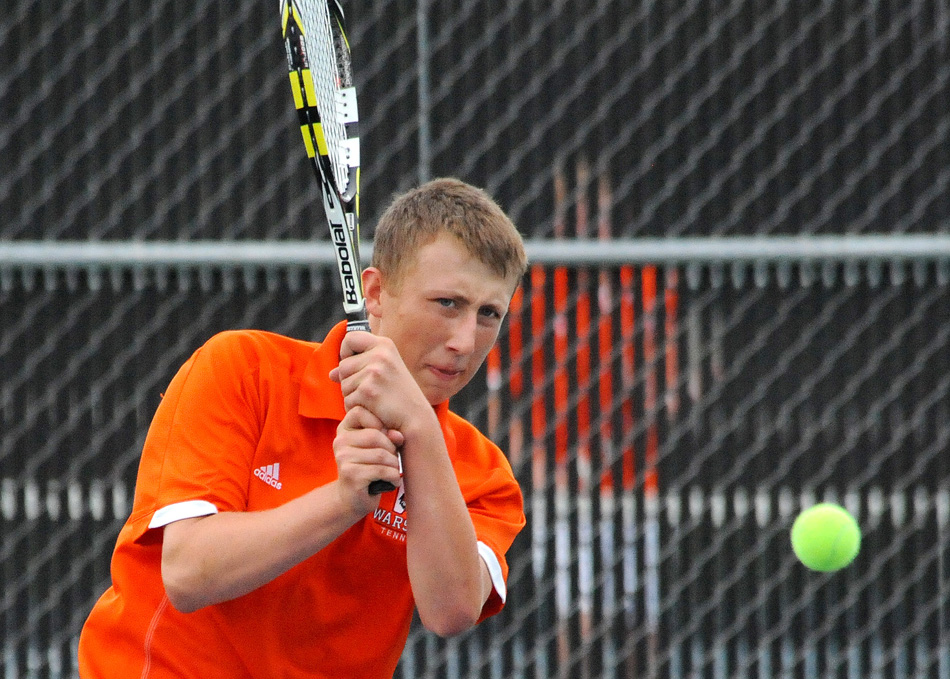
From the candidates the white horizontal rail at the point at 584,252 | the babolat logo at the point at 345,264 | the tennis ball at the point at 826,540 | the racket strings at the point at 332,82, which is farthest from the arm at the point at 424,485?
the white horizontal rail at the point at 584,252

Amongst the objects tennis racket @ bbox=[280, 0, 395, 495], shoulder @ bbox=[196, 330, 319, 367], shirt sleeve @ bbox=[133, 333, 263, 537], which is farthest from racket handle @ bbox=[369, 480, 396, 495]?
shoulder @ bbox=[196, 330, 319, 367]

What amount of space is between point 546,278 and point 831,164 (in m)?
1.08

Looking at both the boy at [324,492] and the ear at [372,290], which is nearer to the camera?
the boy at [324,492]

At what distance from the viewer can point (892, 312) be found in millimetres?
4320

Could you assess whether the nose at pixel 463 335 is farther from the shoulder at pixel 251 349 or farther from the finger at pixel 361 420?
the shoulder at pixel 251 349

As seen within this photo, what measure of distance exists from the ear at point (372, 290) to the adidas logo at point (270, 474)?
342 mm

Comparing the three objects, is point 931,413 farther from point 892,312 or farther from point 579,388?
point 579,388

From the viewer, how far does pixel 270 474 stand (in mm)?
2279

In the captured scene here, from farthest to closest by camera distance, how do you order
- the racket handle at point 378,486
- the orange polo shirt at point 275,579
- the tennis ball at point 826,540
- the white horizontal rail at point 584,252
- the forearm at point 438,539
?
the white horizontal rail at point 584,252 → the tennis ball at point 826,540 → the orange polo shirt at point 275,579 → the forearm at point 438,539 → the racket handle at point 378,486

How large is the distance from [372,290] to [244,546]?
60 cm

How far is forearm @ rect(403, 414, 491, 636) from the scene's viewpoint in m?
2.06

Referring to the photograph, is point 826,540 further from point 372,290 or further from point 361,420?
point 361,420

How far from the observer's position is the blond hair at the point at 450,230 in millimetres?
2227

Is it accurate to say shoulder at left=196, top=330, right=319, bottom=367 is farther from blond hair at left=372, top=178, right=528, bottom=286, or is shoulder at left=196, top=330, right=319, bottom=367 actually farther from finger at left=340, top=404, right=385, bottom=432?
finger at left=340, top=404, right=385, bottom=432
